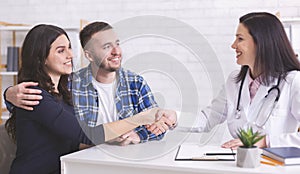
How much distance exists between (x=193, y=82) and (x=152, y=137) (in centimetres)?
141

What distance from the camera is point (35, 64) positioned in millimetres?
1873

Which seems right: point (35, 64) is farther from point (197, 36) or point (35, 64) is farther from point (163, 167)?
point (197, 36)

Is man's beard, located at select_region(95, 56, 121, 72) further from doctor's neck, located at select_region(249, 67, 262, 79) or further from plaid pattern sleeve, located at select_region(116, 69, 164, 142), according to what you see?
doctor's neck, located at select_region(249, 67, 262, 79)

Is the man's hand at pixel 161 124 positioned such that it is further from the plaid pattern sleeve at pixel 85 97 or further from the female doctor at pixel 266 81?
the plaid pattern sleeve at pixel 85 97

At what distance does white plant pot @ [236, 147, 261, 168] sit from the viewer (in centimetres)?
144

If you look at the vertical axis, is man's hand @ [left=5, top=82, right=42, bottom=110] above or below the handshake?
above

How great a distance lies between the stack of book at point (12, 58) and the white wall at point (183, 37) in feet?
1.74

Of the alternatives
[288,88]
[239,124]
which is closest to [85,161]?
[239,124]

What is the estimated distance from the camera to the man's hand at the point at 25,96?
1752 millimetres

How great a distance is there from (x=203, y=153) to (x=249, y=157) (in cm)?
29

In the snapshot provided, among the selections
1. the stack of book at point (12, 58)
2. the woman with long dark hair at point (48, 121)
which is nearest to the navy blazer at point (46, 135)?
the woman with long dark hair at point (48, 121)

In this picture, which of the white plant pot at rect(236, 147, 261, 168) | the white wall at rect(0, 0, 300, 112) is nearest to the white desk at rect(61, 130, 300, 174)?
the white plant pot at rect(236, 147, 261, 168)

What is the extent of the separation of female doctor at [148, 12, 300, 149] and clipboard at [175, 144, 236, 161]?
22 cm

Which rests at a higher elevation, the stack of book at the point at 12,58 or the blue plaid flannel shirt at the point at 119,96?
the stack of book at the point at 12,58
